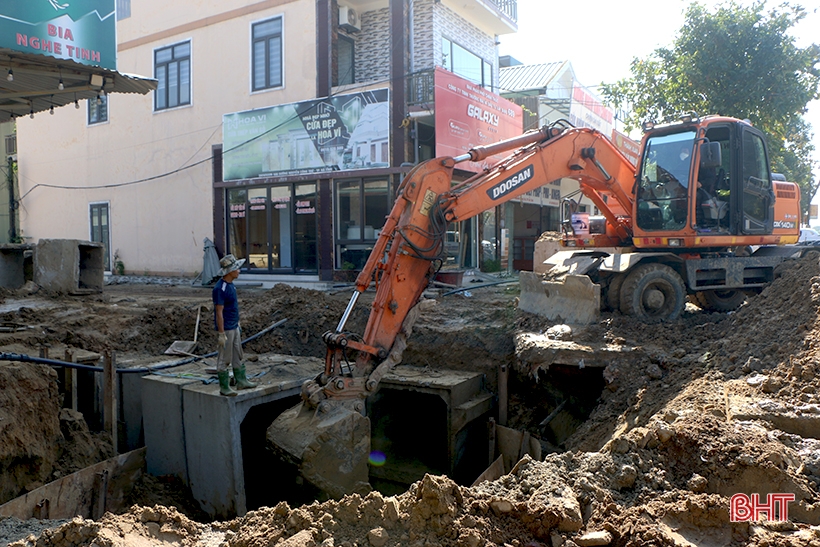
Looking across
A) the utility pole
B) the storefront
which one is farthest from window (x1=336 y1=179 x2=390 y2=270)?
the utility pole

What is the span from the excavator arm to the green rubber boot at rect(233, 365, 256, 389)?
60 centimetres

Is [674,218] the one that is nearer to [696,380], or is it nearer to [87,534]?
[696,380]

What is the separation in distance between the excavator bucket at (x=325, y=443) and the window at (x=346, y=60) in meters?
11.6

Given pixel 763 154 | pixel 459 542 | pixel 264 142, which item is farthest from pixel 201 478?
pixel 264 142

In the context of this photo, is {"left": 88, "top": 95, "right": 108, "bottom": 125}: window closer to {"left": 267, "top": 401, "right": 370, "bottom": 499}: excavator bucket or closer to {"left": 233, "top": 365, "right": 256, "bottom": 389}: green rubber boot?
{"left": 233, "top": 365, "right": 256, "bottom": 389}: green rubber boot

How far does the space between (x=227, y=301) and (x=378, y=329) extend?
1.63m

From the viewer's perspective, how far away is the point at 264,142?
1638 centimetres

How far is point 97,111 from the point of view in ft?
66.5

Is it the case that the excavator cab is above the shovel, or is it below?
above

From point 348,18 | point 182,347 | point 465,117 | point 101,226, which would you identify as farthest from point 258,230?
point 182,347

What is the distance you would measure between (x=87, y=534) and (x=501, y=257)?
1509cm

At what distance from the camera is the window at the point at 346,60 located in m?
16.1

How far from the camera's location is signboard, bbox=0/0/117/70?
686 centimetres

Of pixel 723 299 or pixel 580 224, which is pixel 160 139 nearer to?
pixel 580 224
